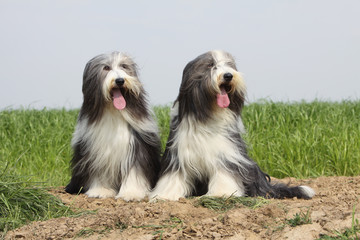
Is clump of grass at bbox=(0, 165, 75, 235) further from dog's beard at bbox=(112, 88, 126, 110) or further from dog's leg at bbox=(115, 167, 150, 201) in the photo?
dog's beard at bbox=(112, 88, 126, 110)

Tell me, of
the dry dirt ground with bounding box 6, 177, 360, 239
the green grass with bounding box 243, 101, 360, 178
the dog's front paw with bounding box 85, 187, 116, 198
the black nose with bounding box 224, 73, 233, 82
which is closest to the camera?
the dry dirt ground with bounding box 6, 177, 360, 239

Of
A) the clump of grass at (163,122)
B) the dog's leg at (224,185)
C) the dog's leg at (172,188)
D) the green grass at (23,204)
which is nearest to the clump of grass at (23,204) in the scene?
the green grass at (23,204)

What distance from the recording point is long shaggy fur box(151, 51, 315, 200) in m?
5.23

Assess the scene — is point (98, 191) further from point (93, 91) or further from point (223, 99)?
point (223, 99)

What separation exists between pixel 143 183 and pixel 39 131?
640 centimetres

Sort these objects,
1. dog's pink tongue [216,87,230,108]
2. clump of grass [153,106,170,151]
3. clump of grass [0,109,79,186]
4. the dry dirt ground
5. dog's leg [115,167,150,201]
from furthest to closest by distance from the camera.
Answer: clump of grass [153,106,170,151] → clump of grass [0,109,79,186] → dog's leg [115,167,150,201] → dog's pink tongue [216,87,230,108] → the dry dirt ground

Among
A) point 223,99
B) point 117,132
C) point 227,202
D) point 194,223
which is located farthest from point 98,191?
point 194,223

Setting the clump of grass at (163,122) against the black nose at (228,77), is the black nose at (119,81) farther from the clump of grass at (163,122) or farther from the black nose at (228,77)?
the clump of grass at (163,122)

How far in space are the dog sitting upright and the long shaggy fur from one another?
341mm

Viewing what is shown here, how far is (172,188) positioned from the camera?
18.1ft

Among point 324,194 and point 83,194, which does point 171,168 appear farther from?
point 324,194

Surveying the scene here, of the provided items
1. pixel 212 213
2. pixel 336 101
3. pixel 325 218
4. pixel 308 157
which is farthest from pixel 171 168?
pixel 336 101

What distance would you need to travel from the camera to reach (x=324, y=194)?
21.0ft

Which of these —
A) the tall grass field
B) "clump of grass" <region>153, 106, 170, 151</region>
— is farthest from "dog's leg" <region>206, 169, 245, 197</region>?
"clump of grass" <region>153, 106, 170, 151</region>
